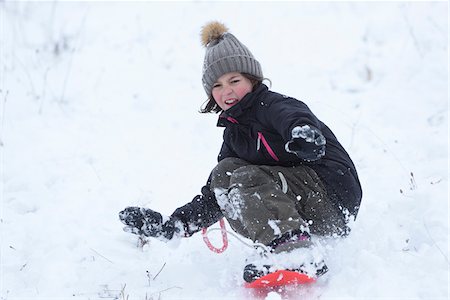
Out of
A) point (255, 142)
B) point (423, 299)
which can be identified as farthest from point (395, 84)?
point (423, 299)

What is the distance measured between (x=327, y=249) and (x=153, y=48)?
3.98 metres

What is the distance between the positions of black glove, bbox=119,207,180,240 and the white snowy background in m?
0.16

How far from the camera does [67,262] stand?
2.49 metres

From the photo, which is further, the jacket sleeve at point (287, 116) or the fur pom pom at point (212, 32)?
the fur pom pom at point (212, 32)

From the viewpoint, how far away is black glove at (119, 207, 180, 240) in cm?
240

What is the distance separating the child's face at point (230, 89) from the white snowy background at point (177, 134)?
669 millimetres

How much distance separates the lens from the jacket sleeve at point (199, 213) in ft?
8.34

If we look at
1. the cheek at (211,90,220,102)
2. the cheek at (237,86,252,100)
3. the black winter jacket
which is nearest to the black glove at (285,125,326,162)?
the black winter jacket

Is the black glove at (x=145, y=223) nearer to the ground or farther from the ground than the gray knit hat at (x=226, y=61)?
nearer to the ground

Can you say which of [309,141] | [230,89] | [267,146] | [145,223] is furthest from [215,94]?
[309,141]

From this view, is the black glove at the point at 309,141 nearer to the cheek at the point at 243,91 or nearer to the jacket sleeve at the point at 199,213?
the cheek at the point at 243,91

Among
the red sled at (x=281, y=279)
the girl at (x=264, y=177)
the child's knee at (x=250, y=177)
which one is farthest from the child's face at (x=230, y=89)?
the red sled at (x=281, y=279)

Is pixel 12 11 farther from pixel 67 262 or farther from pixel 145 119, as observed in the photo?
pixel 67 262

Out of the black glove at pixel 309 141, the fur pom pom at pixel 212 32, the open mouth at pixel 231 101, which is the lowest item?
the black glove at pixel 309 141
